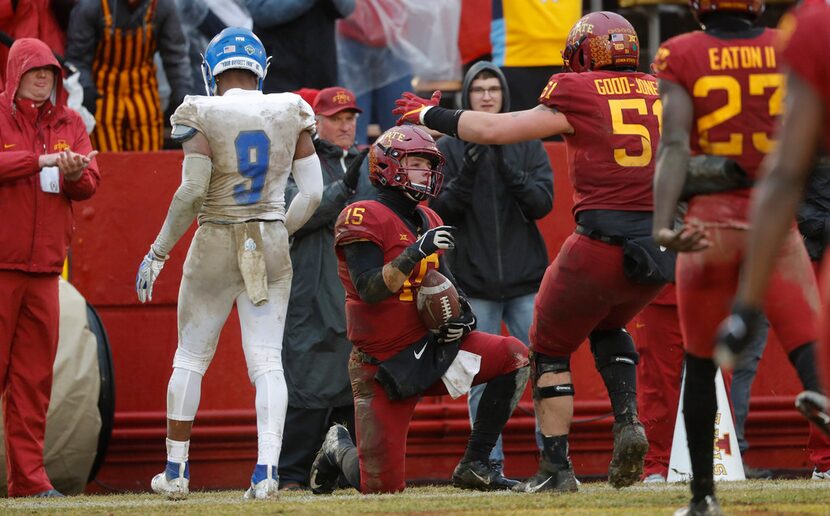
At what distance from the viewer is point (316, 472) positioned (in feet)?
24.1

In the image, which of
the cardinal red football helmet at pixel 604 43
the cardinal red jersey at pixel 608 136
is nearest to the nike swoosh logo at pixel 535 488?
the cardinal red jersey at pixel 608 136

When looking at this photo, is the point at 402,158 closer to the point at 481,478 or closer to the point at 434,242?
the point at 434,242

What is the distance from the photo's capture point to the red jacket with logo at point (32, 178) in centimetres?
781

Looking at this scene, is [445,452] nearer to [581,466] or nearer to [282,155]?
[581,466]

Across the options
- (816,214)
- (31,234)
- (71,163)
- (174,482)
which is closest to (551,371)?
(174,482)

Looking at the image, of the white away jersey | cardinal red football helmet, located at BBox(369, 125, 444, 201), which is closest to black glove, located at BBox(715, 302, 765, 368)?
cardinal red football helmet, located at BBox(369, 125, 444, 201)

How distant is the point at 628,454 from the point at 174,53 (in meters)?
4.66

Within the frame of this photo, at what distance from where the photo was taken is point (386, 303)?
674cm

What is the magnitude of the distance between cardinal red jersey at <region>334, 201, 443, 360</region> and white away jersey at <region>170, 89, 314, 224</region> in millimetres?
444

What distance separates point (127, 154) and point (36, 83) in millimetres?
1352

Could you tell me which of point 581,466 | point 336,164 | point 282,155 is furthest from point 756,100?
point 581,466

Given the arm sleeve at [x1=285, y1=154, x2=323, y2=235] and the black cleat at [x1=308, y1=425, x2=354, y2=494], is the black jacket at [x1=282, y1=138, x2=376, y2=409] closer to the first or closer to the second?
the black cleat at [x1=308, y1=425, x2=354, y2=494]

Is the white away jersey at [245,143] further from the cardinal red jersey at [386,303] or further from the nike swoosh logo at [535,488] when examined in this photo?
the nike swoosh logo at [535,488]

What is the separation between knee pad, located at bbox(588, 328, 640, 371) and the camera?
21.7ft
